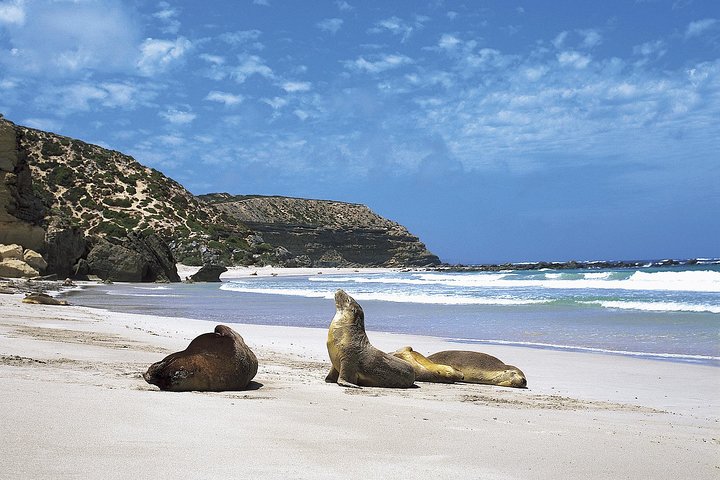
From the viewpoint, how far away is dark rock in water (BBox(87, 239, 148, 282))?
120 feet

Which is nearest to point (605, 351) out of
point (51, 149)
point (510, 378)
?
point (510, 378)

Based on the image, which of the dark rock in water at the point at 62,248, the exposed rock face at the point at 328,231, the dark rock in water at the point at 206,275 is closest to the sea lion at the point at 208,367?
the dark rock in water at the point at 62,248

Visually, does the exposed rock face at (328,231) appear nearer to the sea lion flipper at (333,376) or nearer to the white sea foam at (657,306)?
the white sea foam at (657,306)

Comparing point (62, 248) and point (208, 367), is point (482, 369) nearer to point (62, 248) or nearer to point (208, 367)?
point (208, 367)

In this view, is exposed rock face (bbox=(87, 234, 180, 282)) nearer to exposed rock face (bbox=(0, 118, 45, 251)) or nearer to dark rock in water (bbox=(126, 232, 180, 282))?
dark rock in water (bbox=(126, 232, 180, 282))

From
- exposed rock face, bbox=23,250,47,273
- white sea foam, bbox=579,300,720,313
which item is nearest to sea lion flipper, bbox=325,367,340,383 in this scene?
white sea foam, bbox=579,300,720,313

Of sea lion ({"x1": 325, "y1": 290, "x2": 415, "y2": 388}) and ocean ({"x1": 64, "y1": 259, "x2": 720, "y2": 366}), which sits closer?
sea lion ({"x1": 325, "y1": 290, "x2": 415, "y2": 388})

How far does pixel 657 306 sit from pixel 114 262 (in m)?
28.5

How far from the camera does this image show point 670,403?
22.1ft

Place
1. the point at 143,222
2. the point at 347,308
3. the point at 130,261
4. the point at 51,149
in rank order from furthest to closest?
1. the point at 51,149
2. the point at 143,222
3. the point at 130,261
4. the point at 347,308

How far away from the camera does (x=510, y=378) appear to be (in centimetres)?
789

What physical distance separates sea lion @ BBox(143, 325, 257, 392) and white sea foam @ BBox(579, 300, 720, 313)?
14533mm

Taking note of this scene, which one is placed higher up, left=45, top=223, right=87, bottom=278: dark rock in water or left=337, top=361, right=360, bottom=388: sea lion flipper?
left=45, top=223, right=87, bottom=278: dark rock in water

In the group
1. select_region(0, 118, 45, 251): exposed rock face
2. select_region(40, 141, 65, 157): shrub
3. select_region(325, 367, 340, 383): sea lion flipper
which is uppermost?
select_region(40, 141, 65, 157): shrub
